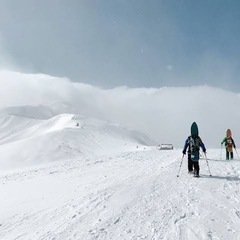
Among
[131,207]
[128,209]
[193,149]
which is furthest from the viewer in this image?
[193,149]

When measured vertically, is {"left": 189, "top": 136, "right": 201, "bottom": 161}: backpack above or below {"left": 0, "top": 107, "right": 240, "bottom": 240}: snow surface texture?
above

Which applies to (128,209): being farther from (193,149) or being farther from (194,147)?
(194,147)

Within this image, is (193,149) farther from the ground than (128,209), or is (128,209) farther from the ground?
(193,149)

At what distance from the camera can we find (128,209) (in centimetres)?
960

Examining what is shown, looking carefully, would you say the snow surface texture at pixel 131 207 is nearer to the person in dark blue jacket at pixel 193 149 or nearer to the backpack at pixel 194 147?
the person in dark blue jacket at pixel 193 149

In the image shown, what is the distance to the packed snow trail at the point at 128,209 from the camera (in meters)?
7.76

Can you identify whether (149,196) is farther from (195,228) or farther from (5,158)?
(5,158)

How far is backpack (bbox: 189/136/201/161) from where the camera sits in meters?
15.8

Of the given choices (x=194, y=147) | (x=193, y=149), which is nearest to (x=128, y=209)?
(x=193, y=149)

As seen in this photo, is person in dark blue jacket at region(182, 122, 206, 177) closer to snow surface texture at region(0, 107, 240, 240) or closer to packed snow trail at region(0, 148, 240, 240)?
snow surface texture at region(0, 107, 240, 240)

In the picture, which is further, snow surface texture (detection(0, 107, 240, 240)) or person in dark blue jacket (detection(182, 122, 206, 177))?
person in dark blue jacket (detection(182, 122, 206, 177))

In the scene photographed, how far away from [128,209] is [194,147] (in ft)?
24.6

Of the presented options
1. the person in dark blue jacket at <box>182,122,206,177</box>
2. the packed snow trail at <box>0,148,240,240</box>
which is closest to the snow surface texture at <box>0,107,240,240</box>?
the packed snow trail at <box>0,148,240,240</box>

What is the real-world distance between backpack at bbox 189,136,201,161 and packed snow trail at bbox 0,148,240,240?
4.14ft
